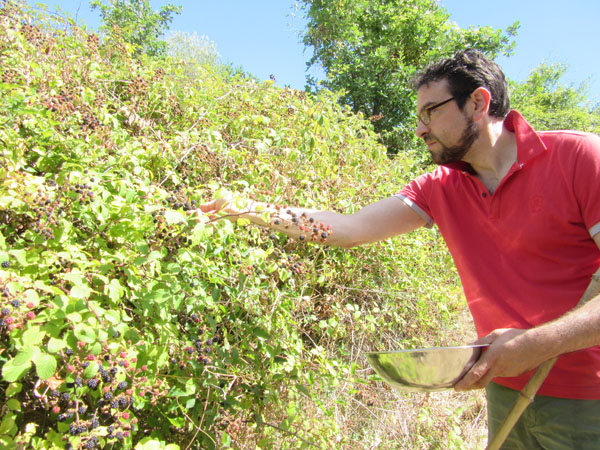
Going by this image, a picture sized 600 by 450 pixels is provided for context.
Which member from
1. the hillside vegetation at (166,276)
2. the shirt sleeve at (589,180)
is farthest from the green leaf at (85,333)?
the shirt sleeve at (589,180)

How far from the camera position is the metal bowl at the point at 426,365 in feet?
3.81

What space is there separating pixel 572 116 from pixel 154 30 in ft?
64.7

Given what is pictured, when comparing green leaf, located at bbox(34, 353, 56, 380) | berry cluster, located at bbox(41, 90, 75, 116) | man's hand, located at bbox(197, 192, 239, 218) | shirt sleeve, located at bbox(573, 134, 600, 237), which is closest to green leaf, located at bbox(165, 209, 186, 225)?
man's hand, located at bbox(197, 192, 239, 218)

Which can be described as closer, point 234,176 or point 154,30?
point 234,176

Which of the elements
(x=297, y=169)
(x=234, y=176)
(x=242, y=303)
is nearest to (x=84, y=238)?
(x=242, y=303)

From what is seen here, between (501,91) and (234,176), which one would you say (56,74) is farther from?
(501,91)

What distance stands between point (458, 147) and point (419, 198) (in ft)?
1.16

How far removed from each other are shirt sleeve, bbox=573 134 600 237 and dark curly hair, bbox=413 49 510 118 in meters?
0.45

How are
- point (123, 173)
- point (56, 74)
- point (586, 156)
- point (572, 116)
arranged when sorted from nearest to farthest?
point (586, 156) < point (123, 173) < point (56, 74) < point (572, 116)

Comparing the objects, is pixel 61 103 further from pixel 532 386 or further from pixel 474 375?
pixel 532 386

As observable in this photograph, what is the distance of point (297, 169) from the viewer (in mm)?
2596

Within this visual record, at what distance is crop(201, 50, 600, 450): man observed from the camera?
1320 millimetres

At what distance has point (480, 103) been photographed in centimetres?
174

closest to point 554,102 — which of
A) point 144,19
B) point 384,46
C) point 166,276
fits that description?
point 384,46
